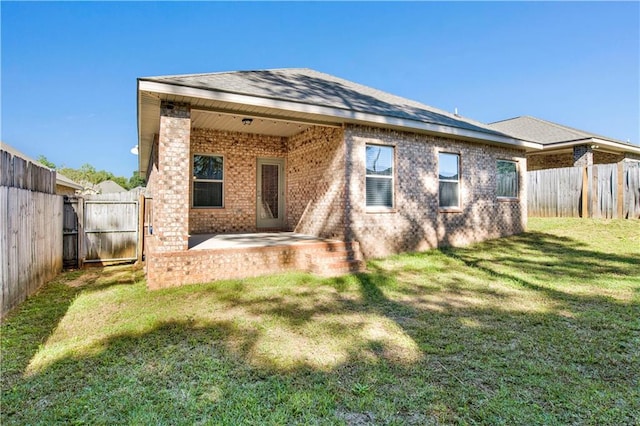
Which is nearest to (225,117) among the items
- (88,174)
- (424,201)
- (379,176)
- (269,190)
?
(269,190)

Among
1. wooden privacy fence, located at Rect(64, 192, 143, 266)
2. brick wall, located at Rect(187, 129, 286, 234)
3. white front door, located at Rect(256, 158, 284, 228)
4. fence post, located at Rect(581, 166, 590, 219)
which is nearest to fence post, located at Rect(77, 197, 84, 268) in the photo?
wooden privacy fence, located at Rect(64, 192, 143, 266)

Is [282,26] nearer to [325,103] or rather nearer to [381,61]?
[381,61]

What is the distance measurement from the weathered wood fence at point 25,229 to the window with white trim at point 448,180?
29.6 feet

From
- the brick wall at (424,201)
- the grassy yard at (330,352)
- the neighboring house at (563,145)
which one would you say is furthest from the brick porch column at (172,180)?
the neighboring house at (563,145)

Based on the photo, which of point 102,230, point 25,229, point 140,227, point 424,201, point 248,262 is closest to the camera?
point 25,229

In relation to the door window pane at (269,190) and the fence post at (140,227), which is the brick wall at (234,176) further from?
the fence post at (140,227)

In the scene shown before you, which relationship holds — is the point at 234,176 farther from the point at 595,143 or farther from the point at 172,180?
the point at 595,143

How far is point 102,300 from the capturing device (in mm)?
5285

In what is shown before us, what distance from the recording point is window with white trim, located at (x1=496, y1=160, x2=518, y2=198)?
431 inches

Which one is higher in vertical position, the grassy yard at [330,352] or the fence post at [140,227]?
the fence post at [140,227]

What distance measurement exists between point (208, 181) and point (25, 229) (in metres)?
4.97

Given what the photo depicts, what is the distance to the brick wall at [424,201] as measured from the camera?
8.02 m

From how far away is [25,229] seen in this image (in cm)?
503

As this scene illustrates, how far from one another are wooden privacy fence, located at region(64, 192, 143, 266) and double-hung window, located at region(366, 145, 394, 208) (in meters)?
5.95
